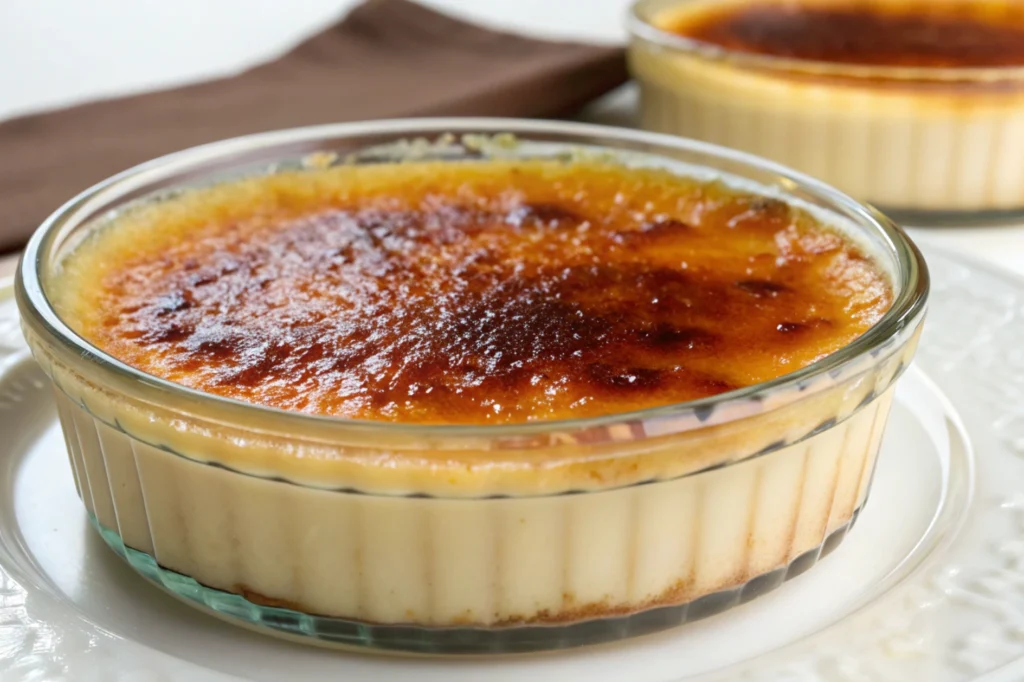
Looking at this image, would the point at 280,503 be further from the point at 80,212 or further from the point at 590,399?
the point at 80,212

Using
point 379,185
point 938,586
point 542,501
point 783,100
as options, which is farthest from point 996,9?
point 542,501

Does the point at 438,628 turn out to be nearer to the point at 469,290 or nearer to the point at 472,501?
the point at 472,501

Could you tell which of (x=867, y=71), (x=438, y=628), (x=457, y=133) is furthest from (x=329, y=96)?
(x=438, y=628)

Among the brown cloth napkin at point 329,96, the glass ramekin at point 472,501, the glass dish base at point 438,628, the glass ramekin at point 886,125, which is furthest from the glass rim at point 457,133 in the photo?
the glass ramekin at point 886,125

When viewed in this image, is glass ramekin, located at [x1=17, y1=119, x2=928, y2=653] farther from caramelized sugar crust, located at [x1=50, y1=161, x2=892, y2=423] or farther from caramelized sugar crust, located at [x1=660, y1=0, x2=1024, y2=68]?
caramelized sugar crust, located at [x1=660, y1=0, x2=1024, y2=68]

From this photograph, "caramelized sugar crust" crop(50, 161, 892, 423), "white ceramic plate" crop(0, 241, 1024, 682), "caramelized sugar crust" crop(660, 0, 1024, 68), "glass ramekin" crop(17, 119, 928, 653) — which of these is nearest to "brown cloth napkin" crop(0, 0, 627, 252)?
"caramelized sugar crust" crop(660, 0, 1024, 68)

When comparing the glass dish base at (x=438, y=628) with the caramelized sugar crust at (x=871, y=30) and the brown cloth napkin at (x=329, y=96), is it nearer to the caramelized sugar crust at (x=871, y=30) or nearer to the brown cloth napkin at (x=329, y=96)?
the brown cloth napkin at (x=329, y=96)
